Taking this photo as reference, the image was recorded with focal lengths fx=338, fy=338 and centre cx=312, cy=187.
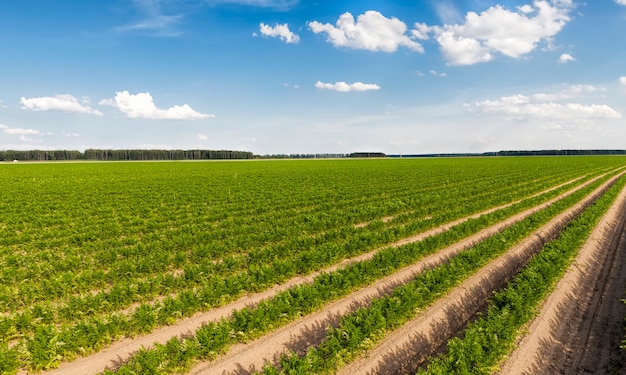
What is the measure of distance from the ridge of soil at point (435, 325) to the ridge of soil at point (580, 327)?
148 centimetres

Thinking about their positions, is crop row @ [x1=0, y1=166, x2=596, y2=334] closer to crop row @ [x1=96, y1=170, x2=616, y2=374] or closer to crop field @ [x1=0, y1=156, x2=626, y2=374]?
crop field @ [x1=0, y1=156, x2=626, y2=374]

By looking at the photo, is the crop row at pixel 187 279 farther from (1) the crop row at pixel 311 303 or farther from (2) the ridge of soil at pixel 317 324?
(2) the ridge of soil at pixel 317 324

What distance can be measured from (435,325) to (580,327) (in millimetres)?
3647

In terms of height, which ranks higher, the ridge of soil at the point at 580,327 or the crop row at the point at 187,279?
the crop row at the point at 187,279

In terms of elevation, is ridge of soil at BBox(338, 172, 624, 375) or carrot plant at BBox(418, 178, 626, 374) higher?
carrot plant at BBox(418, 178, 626, 374)

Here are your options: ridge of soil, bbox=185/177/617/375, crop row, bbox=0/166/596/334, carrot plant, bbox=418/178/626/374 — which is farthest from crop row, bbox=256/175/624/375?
crop row, bbox=0/166/596/334

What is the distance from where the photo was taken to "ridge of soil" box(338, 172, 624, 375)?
7238 mm

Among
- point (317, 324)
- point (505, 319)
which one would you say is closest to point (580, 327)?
point (505, 319)

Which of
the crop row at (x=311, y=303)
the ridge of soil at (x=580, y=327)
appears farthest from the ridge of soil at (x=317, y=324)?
the ridge of soil at (x=580, y=327)

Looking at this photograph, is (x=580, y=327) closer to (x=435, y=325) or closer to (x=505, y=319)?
(x=505, y=319)

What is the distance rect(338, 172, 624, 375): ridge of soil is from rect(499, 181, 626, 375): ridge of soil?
148cm

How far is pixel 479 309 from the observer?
31.8 ft

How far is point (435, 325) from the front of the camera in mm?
8750

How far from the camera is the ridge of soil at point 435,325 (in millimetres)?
7238
